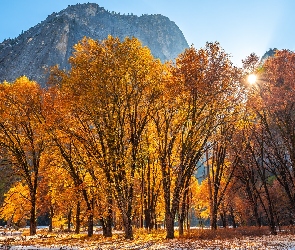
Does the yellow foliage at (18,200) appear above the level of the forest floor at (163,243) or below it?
above

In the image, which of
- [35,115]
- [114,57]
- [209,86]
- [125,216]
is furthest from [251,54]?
[35,115]

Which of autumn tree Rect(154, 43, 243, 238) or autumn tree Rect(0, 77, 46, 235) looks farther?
autumn tree Rect(0, 77, 46, 235)

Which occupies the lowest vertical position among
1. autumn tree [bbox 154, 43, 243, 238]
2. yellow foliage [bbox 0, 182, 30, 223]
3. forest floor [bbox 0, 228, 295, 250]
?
forest floor [bbox 0, 228, 295, 250]

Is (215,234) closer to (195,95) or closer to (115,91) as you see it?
(195,95)

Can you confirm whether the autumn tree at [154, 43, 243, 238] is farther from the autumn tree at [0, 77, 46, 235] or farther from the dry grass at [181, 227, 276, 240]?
the autumn tree at [0, 77, 46, 235]

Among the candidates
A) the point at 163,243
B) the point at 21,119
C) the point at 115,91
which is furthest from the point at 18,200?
the point at 163,243

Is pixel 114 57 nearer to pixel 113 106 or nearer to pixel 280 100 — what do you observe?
pixel 113 106

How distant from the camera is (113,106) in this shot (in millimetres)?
22219

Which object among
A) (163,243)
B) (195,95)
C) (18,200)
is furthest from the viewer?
(18,200)

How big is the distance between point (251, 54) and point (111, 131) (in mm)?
13923

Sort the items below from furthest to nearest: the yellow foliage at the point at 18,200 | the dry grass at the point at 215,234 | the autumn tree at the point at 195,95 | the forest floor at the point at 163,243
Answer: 1. the yellow foliage at the point at 18,200
2. the dry grass at the point at 215,234
3. the autumn tree at the point at 195,95
4. the forest floor at the point at 163,243

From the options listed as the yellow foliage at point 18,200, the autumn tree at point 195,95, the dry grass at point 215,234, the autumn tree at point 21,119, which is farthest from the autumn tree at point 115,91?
the yellow foliage at point 18,200

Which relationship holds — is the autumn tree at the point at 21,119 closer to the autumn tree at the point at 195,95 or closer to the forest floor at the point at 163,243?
the forest floor at the point at 163,243

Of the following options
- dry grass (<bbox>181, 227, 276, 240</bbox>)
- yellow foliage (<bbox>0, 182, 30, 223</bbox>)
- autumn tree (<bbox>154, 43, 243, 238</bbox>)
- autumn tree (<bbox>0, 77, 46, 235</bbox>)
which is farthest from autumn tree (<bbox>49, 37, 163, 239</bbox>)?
yellow foliage (<bbox>0, 182, 30, 223</bbox>)
